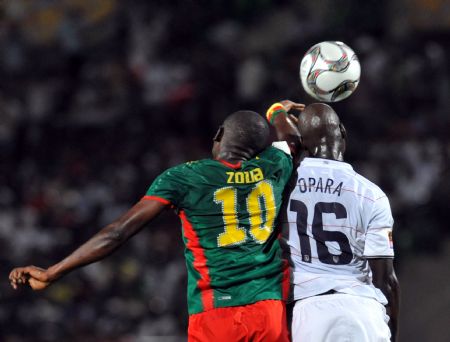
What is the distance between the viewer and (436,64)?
12.5m

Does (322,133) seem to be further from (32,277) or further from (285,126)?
(32,277)

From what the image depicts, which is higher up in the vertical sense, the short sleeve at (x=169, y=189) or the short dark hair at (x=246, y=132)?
the short dark hair at (x=246, y=132)

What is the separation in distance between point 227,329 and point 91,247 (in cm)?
89

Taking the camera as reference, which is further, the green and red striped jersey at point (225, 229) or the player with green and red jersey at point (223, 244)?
the green and red striped jersey at point (225, 229)

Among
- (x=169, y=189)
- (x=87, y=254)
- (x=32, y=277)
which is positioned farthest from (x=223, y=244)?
(x=32, y=277)

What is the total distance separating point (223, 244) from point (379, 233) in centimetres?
92

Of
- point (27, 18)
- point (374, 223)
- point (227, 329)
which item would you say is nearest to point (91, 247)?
point (227, 329)

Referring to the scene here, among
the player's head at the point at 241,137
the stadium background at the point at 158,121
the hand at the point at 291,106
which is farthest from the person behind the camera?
the stadium background at the point at 158,121

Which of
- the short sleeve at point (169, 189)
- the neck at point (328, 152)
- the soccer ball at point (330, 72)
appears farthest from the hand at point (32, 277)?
the soccer ball at point (330, 72)

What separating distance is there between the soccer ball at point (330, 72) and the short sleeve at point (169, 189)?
1.37 m

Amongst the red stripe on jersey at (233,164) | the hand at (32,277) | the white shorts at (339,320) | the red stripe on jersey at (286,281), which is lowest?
the white shorts at (339,320)

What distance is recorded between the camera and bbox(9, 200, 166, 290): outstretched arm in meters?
4.95

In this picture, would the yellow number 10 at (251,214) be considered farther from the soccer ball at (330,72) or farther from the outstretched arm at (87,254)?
the soccer ball at (330,72)

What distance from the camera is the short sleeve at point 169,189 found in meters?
5.13
